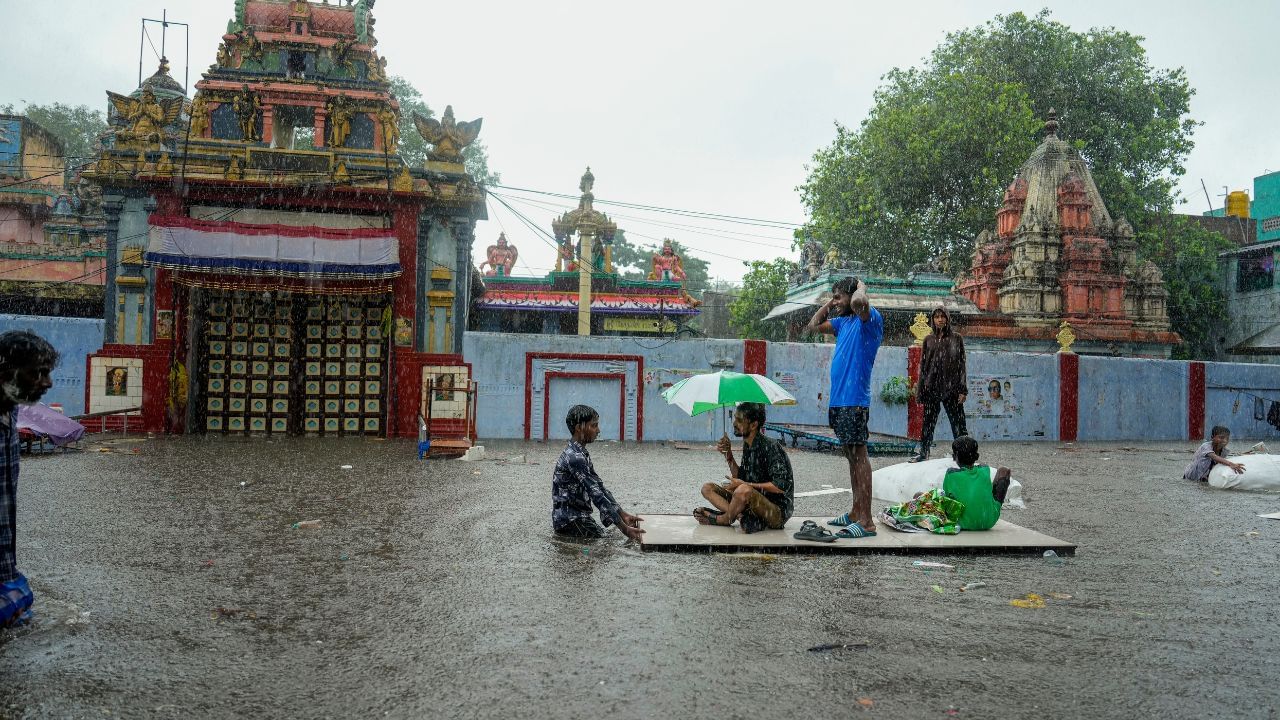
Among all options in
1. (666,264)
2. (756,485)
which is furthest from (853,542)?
(666,264)

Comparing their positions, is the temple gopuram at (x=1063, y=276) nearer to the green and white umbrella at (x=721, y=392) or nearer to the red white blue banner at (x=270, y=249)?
the red white blue banner at (x=270, y=249)

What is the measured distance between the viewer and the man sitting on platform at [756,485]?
6.58 metres

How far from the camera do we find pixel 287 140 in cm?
2156

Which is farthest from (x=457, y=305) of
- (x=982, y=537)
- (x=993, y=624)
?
(x=993, y=624)

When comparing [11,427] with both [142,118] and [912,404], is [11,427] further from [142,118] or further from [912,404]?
[912,404]

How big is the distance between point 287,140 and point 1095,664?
72.3ft

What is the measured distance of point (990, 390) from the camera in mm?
20656

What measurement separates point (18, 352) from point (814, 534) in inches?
200

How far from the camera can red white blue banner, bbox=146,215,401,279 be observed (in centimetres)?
1655

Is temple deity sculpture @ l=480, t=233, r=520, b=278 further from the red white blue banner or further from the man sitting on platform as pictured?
the man sitting on platform

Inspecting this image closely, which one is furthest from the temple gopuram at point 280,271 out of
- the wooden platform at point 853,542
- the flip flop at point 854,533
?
the flip flop at point 854,533

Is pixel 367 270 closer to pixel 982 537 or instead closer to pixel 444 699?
pixel 982 537

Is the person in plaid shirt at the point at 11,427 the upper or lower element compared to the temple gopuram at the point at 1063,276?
lower

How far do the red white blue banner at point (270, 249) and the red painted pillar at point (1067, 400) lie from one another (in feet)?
53.0
